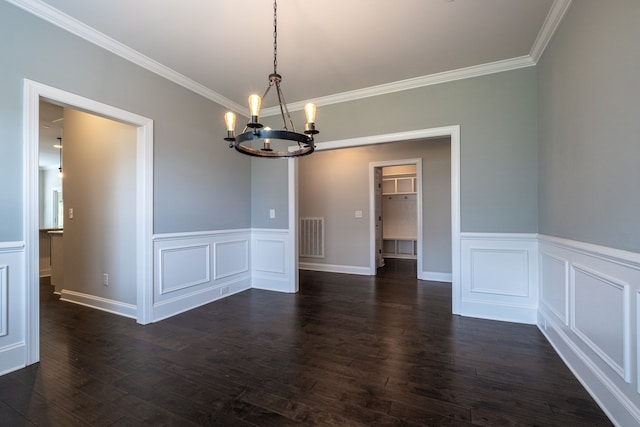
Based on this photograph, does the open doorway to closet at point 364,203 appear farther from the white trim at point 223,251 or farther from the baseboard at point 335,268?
the white trim at point 223,251

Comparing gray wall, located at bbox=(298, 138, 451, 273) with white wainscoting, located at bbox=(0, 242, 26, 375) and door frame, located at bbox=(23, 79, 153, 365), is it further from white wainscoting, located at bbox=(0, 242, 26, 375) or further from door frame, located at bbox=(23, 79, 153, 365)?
white wainscoting, located at bbox=(0, 242, 26, 375)

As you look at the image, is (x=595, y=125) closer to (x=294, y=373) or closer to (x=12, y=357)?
(x=294, y=373)

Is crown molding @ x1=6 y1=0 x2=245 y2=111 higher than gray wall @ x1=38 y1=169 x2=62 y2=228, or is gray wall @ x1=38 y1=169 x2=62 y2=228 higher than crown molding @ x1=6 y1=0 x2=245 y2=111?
crown molding @ x1=6 y1=0 x2=245 y2=111

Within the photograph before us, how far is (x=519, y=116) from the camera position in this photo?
3043 millimetres

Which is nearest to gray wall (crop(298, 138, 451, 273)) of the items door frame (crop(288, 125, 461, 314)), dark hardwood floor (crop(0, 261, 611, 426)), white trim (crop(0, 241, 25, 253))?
door frame (crop(288, 125, 461, 314))

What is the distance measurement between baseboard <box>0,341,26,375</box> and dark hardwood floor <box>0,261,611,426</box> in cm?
6

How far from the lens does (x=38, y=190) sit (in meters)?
2.11

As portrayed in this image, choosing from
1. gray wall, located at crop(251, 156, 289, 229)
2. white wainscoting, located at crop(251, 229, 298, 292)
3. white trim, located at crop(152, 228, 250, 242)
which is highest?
gray wall, located at crop(251, 156, 289, 229)

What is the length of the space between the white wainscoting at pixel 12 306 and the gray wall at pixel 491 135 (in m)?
3.86

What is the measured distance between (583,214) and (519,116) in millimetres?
1530

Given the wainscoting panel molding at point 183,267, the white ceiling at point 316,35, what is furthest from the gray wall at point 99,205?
the white ceiling at point 316,35

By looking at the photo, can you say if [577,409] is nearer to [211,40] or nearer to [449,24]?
[449,24]

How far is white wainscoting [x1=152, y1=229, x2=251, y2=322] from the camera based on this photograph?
10.5 ft

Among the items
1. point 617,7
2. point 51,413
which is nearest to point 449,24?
point 617,7
